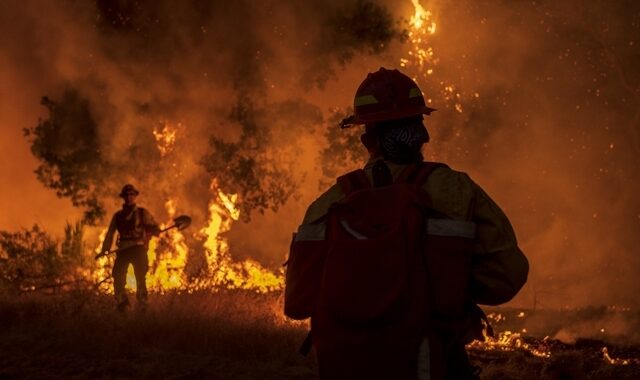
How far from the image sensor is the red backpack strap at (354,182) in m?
2.40

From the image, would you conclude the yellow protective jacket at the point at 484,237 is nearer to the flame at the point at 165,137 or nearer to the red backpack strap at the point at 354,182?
the red backpack strap at the point at 354,182

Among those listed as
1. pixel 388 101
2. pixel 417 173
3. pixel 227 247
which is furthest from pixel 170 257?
pixel 417 173

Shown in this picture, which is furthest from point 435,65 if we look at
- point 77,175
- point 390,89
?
point 390,89

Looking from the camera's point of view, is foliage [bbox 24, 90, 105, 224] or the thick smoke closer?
the thick smoke

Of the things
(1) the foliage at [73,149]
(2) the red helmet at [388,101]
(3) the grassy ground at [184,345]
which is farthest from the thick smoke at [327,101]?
(2) the red helmet at [388,101]

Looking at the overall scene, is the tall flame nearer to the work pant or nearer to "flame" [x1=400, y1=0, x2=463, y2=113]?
the work pant

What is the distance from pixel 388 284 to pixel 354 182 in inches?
15.5

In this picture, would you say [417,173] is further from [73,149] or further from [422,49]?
[73,149]

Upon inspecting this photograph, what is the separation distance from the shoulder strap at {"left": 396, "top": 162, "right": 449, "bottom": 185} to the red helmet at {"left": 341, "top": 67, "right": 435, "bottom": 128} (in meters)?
0.21

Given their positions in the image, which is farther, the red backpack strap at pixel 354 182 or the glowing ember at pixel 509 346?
the glowing ember at pixel 509 346

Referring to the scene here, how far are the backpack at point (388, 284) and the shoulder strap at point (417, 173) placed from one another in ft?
0.17

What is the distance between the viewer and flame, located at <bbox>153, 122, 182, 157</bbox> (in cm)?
1565

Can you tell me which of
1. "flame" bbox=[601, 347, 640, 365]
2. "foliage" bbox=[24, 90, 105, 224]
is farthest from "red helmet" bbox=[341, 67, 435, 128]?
"foliage" bbox=[24, 90, 105, 224]

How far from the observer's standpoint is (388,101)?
2547 millimetres
